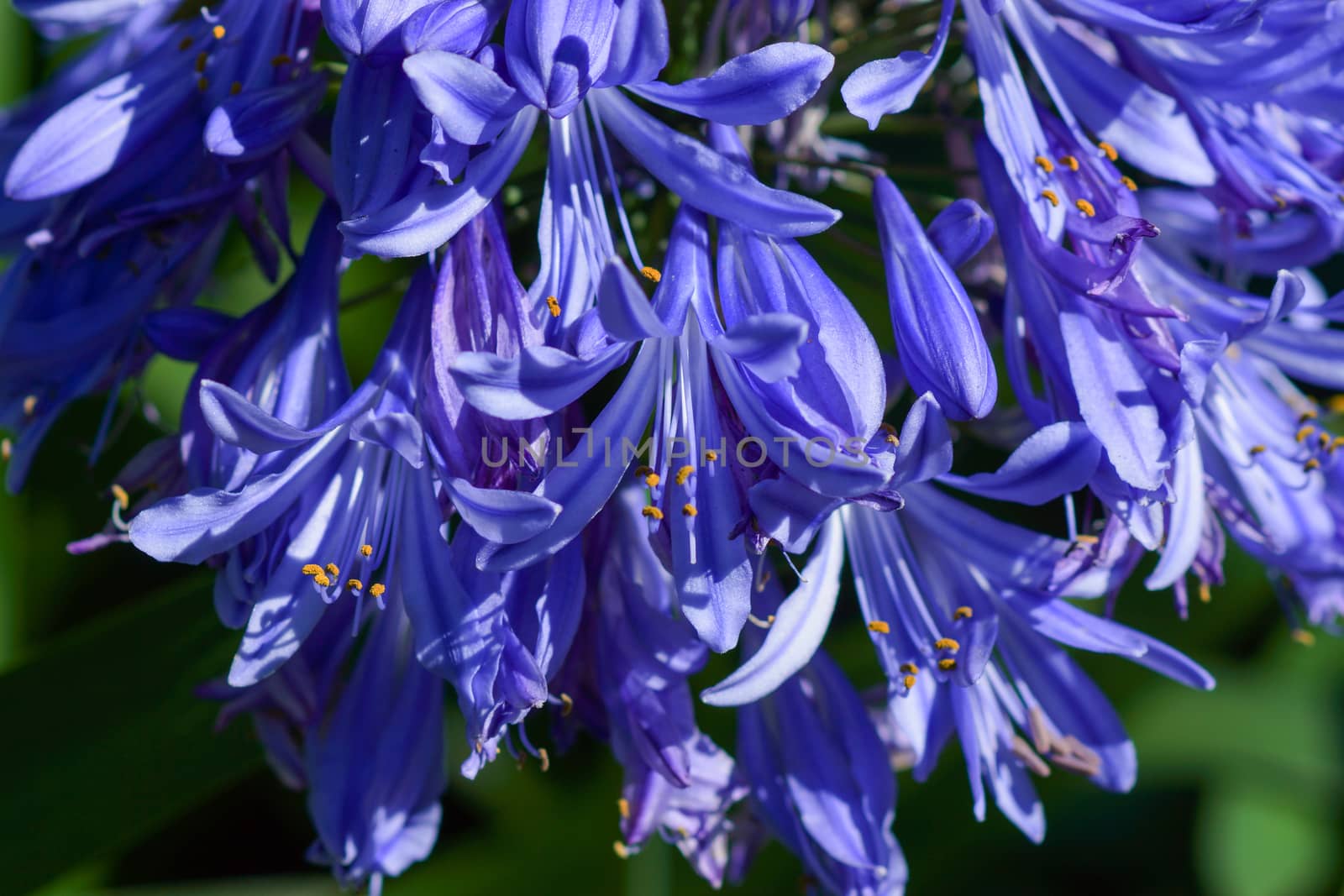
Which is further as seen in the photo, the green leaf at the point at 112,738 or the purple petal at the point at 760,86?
the green leaf at the point at 112,738

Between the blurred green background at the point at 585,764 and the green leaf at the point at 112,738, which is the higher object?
the green leaf at the point at 112,738

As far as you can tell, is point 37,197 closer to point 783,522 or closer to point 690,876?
point 783,522

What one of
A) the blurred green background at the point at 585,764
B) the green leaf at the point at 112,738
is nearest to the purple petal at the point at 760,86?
the blurred green background at the point at 585,764

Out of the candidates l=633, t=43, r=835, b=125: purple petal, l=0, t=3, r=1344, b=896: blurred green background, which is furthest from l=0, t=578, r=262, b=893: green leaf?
l=633, t=43, r=835, b=125: purple petal

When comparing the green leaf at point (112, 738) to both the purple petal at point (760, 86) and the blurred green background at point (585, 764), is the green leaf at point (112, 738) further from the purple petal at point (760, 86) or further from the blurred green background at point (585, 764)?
the purple petal at point (760, 86)

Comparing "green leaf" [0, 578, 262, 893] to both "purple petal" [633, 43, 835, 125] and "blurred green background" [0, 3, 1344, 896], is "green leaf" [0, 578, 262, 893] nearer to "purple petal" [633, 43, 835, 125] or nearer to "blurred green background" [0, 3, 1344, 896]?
"blurred green background" [0, 3, 1344, 896]

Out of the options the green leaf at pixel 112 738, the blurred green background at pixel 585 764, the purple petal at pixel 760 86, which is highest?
the purple petal at pixel 760 86

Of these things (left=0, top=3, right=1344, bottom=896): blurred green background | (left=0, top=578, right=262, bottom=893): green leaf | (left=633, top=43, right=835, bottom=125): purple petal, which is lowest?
(left=0, top=3, right=1344, bottom=896): blurred green background

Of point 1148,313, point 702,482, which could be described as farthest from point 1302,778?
point 702,482
